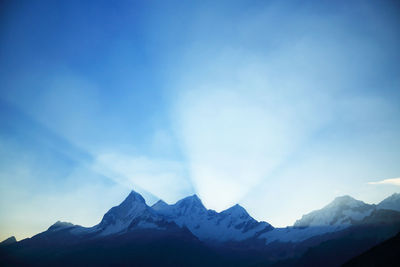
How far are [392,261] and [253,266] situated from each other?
525 ft

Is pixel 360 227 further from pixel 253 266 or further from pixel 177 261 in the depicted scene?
pixel 177 261

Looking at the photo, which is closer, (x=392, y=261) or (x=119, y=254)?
(x=392, y=261)

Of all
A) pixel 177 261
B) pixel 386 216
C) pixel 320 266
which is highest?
pixel 386 216

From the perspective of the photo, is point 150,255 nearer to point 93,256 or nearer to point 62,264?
point 93,256

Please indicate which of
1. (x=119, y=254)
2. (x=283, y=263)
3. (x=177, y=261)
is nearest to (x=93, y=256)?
(x=119, y=254)

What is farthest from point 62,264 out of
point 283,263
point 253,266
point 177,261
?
point 283,263

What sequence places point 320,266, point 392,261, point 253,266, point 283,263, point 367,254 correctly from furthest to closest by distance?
point 253,266 → point 283,263 → point 320,266 → point 367,254 → point 392,261

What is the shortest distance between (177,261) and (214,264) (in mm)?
30768

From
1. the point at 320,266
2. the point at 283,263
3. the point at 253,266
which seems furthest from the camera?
the point at 253,266

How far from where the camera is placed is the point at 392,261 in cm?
5075

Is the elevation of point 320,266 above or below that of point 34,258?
below

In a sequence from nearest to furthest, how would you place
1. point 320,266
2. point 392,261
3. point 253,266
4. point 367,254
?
point 392,261
point 367,254
point 320,266
point 253,266

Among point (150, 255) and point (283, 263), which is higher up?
point (150, 255)

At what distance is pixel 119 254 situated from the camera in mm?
195250
